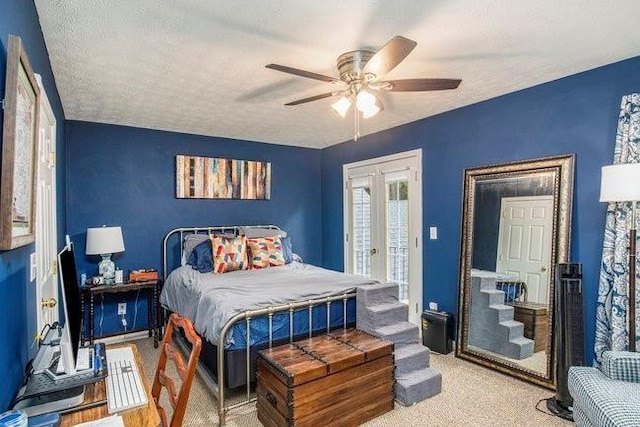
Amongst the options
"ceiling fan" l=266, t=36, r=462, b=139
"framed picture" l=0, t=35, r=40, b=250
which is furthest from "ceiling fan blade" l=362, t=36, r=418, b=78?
"framed picture" l=0, t=35, r=40, b=250

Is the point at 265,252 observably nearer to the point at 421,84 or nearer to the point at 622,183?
the point at 421,84

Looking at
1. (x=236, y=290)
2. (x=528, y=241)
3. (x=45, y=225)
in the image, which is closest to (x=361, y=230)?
(x=528, y=241)

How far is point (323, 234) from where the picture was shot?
18.1 feet

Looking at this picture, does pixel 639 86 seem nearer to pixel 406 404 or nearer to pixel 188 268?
pixel 406 404

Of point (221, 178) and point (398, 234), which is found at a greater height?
point (221, 178)

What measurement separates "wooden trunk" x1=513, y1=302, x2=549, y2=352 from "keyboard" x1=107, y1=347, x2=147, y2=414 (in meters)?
2.90

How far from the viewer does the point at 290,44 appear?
220cm

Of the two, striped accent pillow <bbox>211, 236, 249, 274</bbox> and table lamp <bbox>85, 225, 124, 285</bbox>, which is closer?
table lamp <bbox>85, 225, 124, 285</bbox>

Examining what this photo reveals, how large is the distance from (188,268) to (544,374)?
342 centimetres

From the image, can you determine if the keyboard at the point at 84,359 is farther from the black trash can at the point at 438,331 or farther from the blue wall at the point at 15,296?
the black trash can at the point at 438,331

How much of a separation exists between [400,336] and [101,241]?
9.79 ft

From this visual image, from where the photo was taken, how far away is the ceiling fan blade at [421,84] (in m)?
2.17

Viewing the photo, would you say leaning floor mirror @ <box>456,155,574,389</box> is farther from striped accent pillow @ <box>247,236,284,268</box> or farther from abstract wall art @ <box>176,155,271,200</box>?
abstract wall art @ <box>176,155,271,200</box>

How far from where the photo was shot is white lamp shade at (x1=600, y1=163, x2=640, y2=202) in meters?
2.17
